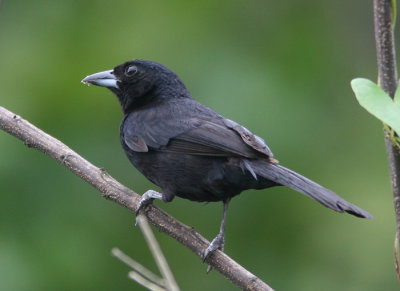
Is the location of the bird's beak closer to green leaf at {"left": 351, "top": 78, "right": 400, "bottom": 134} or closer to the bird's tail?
the bird's tail

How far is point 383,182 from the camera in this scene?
195 inches

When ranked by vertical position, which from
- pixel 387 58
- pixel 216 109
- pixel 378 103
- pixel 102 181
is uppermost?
pixel 387 58

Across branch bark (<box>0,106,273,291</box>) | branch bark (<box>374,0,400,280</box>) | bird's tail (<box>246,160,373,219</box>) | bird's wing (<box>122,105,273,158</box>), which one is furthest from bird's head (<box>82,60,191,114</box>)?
branch bark (<box>374,0,400,280</box>)

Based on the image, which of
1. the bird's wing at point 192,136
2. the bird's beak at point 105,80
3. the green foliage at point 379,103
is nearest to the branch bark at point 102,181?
the bird's wing at point 192,136

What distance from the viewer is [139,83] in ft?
14.7

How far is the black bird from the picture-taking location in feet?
11.7

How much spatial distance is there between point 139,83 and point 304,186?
1.59 metres

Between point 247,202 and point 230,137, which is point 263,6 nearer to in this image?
point 247,202

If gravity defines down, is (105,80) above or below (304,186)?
above

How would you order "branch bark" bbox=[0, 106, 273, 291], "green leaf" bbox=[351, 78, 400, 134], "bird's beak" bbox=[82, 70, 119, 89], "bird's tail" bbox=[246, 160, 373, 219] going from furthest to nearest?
"bird's beak" bbox=[82, 70, 119, 89] → "branch bark" bbox=[0, 106, 273, 291] → "bird's tail" bbox=[246, 160, 373, 219] → "green leaf" bbox=[351, 78, 400, 134]

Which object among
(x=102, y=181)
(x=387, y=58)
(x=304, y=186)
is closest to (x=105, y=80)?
(x=102, y=181)

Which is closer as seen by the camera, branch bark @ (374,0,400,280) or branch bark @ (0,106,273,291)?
branch bark @ (374,0,400,280)

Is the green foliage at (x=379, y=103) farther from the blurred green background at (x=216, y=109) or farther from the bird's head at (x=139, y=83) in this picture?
the blurred green background at (x=216, y=109)

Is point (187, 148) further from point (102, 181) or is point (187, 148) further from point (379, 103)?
point (379, 103)
